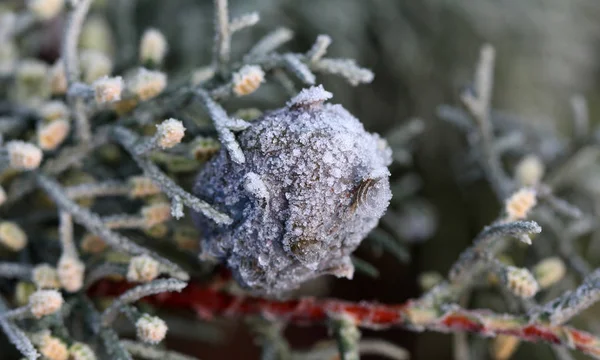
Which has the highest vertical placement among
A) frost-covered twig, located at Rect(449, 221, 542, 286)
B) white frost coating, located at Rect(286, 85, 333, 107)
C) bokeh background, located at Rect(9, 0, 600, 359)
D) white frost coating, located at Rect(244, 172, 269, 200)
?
bokeh background, located at Rect(9, 0, 600, 359)

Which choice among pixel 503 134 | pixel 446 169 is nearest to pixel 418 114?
pixel 446 169

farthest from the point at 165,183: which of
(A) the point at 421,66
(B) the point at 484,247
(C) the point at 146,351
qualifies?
(A) the point at 421,66

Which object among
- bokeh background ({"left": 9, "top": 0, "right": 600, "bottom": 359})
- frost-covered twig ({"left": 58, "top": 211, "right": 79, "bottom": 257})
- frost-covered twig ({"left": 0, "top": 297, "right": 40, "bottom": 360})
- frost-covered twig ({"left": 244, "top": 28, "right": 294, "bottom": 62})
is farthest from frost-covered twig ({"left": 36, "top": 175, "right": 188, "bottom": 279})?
bokeh background ({"left": 9, "top": 0, "right": 600, "bottom": 359})

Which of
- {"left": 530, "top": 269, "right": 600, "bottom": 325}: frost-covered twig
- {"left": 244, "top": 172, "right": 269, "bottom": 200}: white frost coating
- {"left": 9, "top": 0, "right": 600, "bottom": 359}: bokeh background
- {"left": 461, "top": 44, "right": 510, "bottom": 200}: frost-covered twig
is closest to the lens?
{"left": 244, "top": 172, "right": 269, "bottom": 200}: white frost coating

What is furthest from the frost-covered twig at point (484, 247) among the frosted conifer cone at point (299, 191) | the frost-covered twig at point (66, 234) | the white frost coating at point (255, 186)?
the frost-covered twig at point (66, 234)

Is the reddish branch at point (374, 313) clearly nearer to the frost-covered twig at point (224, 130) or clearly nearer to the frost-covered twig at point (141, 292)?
the frost-covered twig at point (141, 292)

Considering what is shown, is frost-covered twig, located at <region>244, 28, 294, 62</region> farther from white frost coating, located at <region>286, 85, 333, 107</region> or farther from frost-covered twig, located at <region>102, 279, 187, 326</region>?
frost-covered twig, located at <region>102, 279, 187, 326</region>
